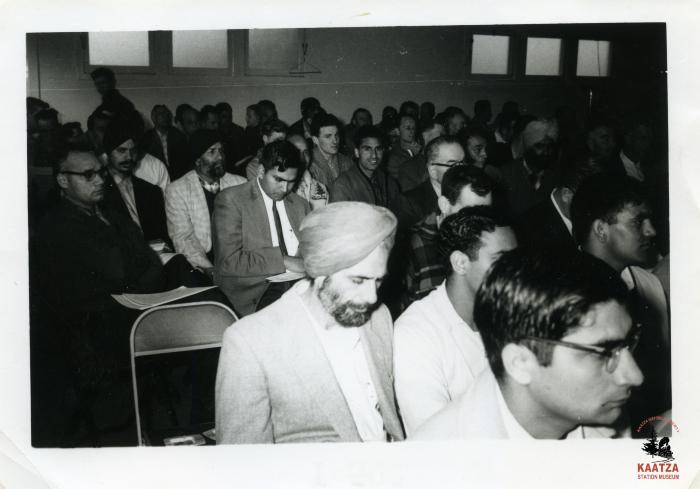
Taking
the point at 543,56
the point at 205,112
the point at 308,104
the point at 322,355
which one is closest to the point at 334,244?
the point at 322,355

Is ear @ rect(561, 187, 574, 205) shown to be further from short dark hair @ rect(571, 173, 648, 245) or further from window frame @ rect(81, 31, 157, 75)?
window frame @ rect(81, 31, 157, 75)

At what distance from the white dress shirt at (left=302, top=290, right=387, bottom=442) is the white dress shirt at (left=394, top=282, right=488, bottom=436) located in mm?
68

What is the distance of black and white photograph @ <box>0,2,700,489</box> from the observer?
4.40 ft

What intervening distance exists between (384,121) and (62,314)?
0.92 m

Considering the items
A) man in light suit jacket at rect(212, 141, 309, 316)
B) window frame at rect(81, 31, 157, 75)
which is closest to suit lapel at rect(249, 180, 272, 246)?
man in light suit jacket at rect(212, 141, 309, 316)

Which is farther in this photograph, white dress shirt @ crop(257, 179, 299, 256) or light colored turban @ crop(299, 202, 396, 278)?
white dress shirt @ crop(257, 179, 299, 256)

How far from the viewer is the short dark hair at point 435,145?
153 cm

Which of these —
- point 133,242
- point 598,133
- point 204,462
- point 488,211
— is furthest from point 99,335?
point 598,133

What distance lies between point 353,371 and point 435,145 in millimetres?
618

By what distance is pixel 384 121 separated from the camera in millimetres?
1480

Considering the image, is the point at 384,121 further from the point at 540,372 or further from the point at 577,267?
the point at 540,372

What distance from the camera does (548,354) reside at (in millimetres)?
1235

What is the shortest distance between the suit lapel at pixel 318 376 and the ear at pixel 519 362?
0.37m

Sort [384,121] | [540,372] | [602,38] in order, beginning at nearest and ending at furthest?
[540,372] < [602,38] < [384,121]
